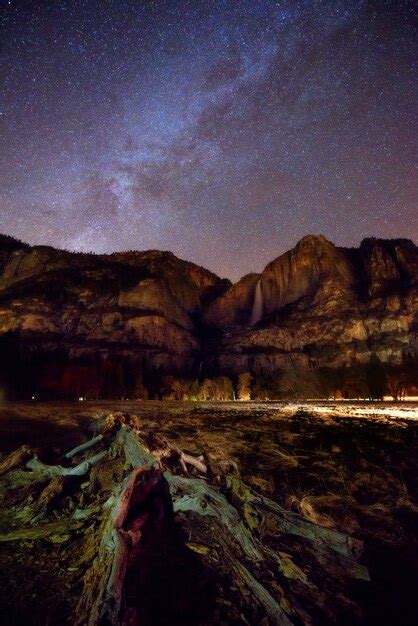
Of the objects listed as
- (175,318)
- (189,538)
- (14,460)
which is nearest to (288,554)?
(189,538)

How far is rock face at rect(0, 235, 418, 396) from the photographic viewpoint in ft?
229

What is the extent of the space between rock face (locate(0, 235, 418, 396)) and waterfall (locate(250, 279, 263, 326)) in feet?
1.47

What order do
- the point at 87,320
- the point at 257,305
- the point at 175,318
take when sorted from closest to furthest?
the point at 87,320
the point at 175,318
the point at 257,305

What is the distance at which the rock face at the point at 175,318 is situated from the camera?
69.9m

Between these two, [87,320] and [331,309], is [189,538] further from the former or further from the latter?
[331,309]

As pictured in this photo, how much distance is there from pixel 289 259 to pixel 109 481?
4294 inches

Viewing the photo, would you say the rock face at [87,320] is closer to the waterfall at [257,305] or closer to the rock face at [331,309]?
the rock face at [331,309]

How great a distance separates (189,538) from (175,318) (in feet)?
309

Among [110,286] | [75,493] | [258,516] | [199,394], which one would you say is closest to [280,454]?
[258,516]

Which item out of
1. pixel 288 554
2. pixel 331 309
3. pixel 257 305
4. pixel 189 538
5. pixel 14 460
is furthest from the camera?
pixel 257 305

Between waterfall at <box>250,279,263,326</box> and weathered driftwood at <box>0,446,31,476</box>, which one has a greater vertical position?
waterfall at <box>250,279,263,326</box>

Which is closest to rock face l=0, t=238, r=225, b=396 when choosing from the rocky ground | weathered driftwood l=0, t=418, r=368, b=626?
the rocky ground

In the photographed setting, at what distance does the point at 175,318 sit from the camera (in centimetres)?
9869

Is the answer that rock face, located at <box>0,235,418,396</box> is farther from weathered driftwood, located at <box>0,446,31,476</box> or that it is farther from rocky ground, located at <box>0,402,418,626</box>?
rocky ground, located at <box>0,402,418,626</box>
